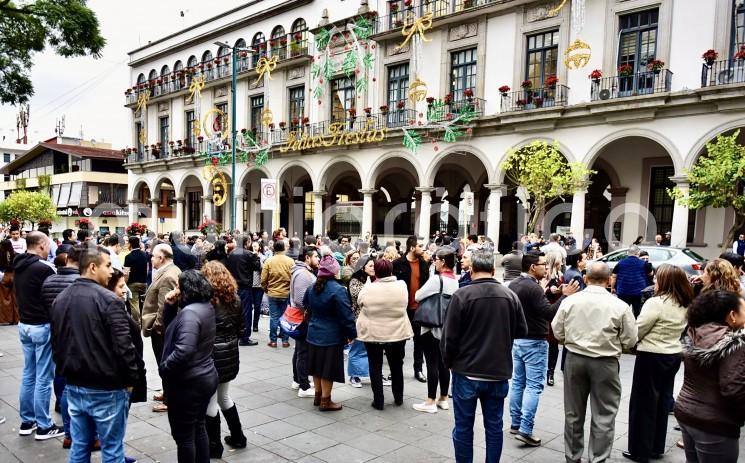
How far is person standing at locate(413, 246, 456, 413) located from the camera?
18.2 ft

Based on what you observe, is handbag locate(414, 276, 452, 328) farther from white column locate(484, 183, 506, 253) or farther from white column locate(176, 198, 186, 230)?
white column locate(176, 198, 186, 230)

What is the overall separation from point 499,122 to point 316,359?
1526cm

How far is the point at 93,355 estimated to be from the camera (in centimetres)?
332

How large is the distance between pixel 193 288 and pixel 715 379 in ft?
11.3

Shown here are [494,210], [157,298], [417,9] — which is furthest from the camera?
[417,9]

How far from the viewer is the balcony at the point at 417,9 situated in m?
19.8

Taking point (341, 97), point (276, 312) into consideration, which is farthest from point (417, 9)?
point (276, 312)

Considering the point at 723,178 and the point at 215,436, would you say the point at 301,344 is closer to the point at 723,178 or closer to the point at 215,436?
the point at 215,436

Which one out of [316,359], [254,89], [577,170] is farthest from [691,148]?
[254,89]

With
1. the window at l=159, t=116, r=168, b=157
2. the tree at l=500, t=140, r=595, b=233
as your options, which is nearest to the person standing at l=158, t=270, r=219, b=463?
the tree at l=500, t=140, r=595, b=233

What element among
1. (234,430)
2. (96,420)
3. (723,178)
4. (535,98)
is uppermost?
(535,98)

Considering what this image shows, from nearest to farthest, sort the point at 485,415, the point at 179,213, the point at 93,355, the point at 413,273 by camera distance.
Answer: the point at 93,355, the point at 485,415, the point at 413,273, the point at 179,213

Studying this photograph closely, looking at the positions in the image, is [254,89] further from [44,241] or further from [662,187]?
[44,241]

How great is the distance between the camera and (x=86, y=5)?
27.5ft
